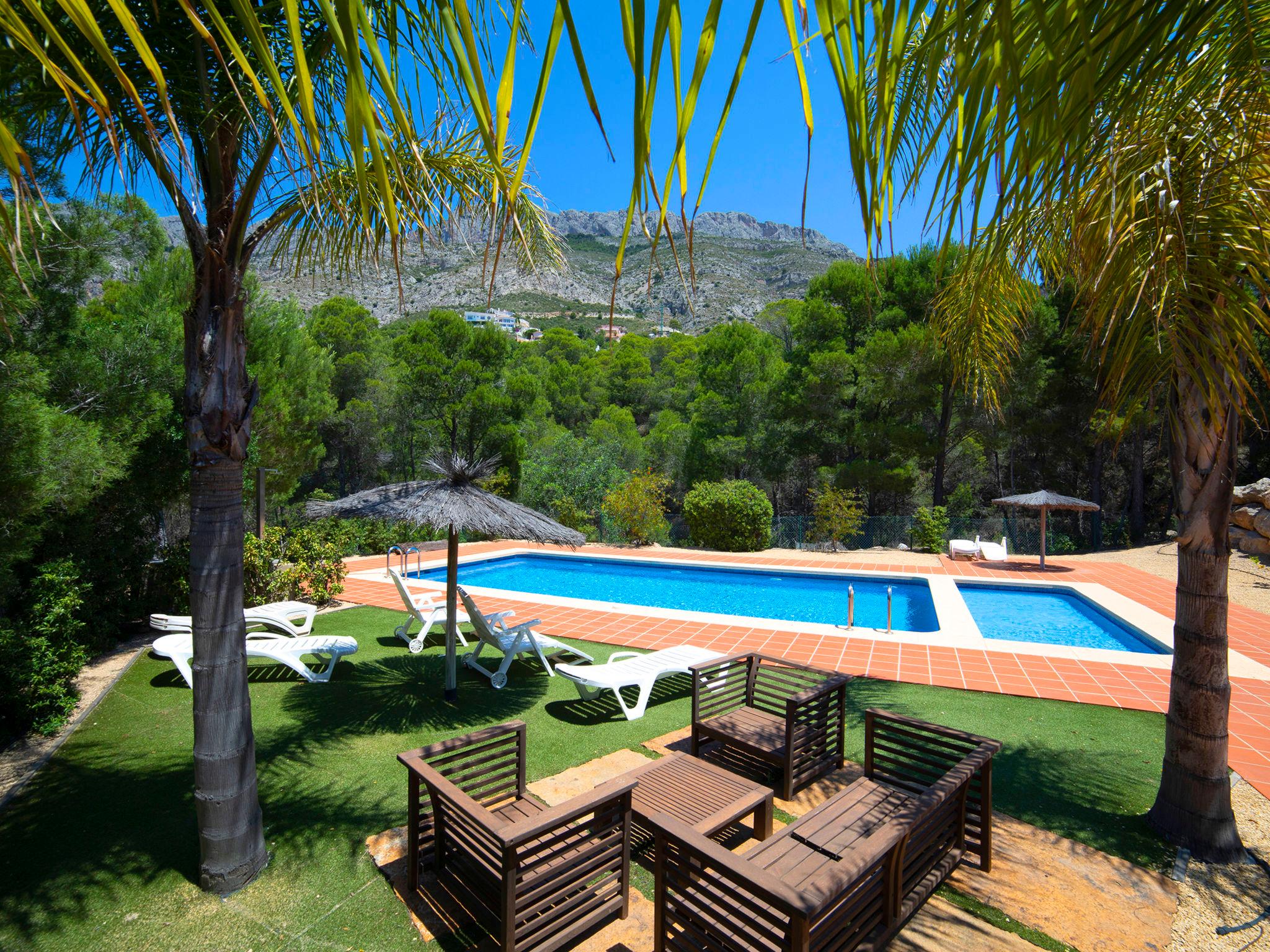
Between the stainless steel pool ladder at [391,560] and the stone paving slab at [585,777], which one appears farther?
the stainless steel pool ladder at [391,560]

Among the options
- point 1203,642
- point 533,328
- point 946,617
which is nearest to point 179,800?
point 1203,642

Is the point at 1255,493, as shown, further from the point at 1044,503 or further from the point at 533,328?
the point at 533,328

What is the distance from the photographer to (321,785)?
432 cm

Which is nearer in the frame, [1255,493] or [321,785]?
[321,785]

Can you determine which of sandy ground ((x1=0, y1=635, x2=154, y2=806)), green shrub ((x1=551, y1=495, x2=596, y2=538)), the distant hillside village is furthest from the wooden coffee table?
the distant hillside village

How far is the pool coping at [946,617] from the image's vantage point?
740 cm

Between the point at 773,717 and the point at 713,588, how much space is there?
9064 mm

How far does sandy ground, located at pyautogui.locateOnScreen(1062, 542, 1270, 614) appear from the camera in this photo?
10.5 m

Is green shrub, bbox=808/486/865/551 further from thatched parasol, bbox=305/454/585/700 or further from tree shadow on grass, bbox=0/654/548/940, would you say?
tree shadow on grass, bbox=0/654/548/940

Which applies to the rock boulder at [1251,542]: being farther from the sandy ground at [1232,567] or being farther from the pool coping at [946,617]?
the pool coping at [946,617]

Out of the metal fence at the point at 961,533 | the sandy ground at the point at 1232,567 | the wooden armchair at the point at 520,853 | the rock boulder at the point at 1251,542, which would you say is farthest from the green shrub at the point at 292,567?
the rock boulder at the point at 1251,542

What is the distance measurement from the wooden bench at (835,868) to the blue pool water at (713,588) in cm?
704

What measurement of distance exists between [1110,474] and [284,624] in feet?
79.3

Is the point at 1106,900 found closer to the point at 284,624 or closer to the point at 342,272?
the point at 342,272
